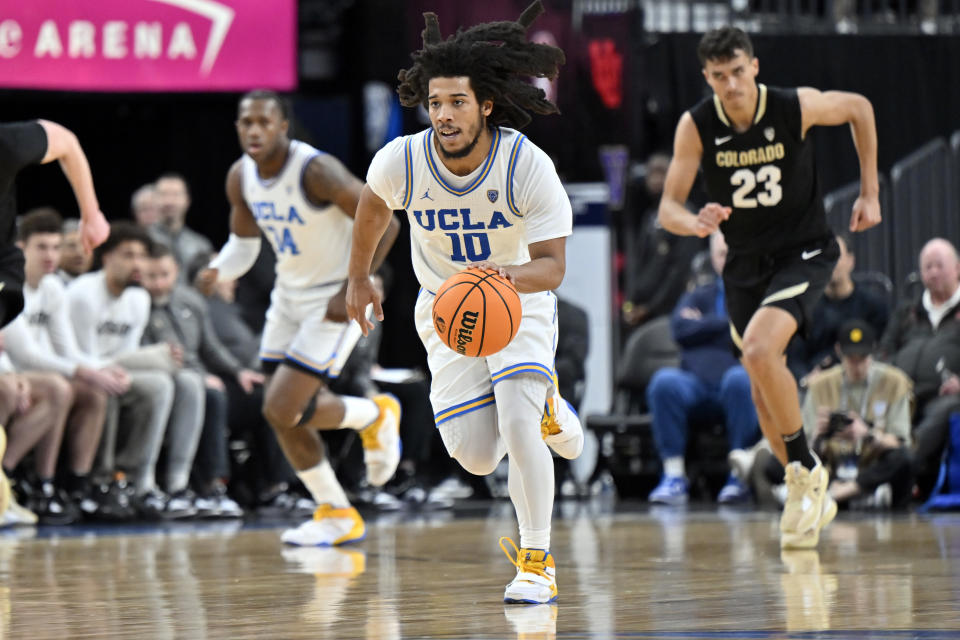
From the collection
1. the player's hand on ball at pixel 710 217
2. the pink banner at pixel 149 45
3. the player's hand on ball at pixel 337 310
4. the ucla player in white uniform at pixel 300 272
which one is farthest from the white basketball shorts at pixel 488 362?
the pink banner at pixel 149 45

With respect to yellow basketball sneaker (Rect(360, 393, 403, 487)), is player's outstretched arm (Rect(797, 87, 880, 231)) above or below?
above

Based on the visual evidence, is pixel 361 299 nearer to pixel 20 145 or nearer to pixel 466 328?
pixel 466 328

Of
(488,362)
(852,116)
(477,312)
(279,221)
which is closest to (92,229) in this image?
(279,221)

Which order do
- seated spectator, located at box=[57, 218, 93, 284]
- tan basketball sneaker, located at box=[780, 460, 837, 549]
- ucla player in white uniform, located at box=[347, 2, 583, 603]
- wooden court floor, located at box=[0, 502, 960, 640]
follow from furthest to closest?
seated spectator, located at box=[57, 218, 93, 284] < tan basketball sneaker, located at box=[780, 460, 837, 549] < ucla player in white uniform, located at box=[347, 2, 583, 603] < wooden court floor, located at box=[0, 502, 960, 640]

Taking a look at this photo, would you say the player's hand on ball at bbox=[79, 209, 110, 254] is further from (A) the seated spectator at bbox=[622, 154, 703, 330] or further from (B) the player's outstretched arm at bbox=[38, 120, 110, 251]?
(A) the seated spectator at bbox=[622, 154, 703, 330]

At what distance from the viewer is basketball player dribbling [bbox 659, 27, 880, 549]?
6156mm

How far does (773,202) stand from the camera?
6336mm

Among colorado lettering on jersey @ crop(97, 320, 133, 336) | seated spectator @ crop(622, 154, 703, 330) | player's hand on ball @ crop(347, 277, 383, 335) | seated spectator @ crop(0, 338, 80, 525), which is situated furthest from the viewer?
seated spectator @ crop(622, 154, 703, 330)

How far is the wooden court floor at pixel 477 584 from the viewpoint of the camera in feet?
12.5

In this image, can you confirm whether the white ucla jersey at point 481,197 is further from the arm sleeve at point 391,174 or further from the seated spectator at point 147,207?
the seated spectator at point 147,207

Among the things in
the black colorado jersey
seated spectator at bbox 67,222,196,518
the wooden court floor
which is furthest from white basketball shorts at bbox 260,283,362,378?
seated spectator at bbox 67,222,196,518

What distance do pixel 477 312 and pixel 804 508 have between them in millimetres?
2486

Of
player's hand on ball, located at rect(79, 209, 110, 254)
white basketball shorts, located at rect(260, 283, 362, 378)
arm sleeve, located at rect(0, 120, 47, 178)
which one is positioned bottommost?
white basketball shorts, located at rect(260, 283, 362, 378)

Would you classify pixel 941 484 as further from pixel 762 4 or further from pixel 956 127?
pixel 762 4
